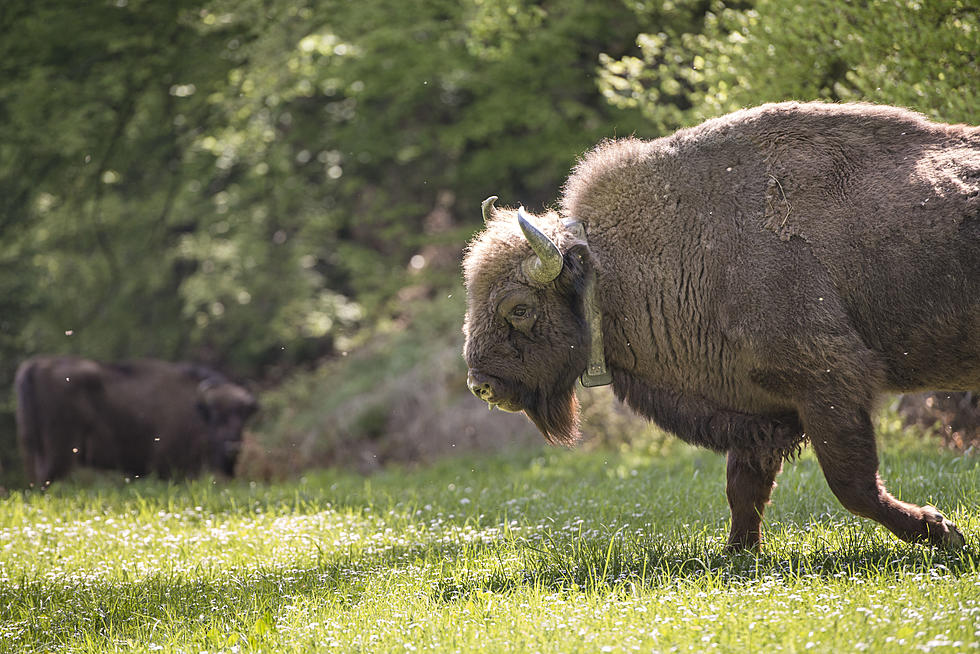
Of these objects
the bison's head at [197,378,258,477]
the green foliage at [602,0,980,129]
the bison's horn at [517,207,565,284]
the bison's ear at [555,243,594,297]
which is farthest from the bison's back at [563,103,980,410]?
the bison's head at [197,378,258,477]

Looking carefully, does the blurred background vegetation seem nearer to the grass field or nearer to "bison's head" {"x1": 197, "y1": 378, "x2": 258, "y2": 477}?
"bison's head" {"x1": 197, "y1": 378, "x2": 258, "y2": 477}

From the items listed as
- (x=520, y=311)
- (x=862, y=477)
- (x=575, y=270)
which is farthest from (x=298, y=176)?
(x=862, y=477)

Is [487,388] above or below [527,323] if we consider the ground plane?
below

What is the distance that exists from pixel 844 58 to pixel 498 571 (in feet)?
18.9

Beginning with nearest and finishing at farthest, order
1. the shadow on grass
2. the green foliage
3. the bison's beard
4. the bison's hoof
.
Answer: the shadow on grass → the bison's hoof → the bison's beard → the green foliage

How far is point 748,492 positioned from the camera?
6160mm

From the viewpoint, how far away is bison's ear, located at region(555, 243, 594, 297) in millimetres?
6215

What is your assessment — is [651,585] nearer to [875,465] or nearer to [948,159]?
[875,465]

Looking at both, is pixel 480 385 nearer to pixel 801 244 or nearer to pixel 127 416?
pixel 801 244

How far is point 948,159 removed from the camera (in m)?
5.64

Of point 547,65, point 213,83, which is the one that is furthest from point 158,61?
point 547,65

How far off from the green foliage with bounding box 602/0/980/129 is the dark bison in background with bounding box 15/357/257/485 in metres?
7.99

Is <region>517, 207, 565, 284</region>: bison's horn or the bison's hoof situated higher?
<region>517, 207, 565, 284</region>: bison's horn

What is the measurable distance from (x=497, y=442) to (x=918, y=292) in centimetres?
1056
